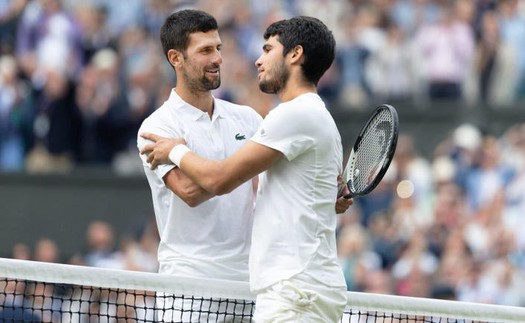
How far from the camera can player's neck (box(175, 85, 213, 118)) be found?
697 cm

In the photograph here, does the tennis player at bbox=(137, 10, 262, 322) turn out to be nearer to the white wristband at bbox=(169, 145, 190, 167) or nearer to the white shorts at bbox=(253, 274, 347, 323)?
the white wristband at bbox=(169, 145, 190, 167)

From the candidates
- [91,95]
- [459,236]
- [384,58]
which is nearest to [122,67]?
[91,95]

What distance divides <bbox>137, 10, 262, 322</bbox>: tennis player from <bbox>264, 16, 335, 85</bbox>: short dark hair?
59 cm

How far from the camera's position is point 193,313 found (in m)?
6.92

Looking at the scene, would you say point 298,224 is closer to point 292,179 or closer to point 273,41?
point 292,179

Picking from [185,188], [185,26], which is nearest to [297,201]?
[185,188]

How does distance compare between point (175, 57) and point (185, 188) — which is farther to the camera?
point (175, 57)

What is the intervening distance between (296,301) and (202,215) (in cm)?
80

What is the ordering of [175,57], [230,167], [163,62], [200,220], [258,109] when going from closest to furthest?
[230,167] < [200,220] < [175,57] < [258,109] < [163,62]

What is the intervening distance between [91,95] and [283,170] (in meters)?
9.59

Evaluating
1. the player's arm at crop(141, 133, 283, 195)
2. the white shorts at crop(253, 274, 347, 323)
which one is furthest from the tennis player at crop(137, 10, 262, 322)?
the white shorts at crop(253, 274, 347, 323)

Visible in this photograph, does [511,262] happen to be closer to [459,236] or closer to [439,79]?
[459,236]

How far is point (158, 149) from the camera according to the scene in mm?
6633

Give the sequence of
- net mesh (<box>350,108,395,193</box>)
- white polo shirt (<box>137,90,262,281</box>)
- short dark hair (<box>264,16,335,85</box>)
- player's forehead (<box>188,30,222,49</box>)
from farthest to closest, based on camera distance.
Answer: player's forehead (<box>188,30,222,49</box>) < white polo shirt (<box>137,90,262,281</box>) < net mesh (<box>350,108,395,193</box>) < short dark hair (<box>264,16,335,85</box>)
